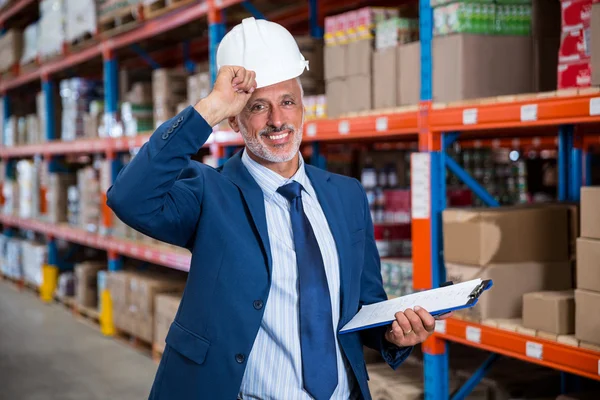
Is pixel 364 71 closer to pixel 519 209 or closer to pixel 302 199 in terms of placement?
pixel 519 209

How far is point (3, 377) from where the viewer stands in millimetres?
5883

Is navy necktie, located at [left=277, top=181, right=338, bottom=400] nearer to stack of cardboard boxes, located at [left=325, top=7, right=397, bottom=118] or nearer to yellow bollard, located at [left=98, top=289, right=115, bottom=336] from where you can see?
stack of cardboard boxes, located at [left=325, top=7, right=397, bottom=118]

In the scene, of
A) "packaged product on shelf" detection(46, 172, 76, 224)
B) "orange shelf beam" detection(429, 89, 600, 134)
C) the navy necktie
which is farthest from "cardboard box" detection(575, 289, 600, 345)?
"packaged product on shelf" detection(46, 172, 76, 224)

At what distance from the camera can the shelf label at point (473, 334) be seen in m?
3.24

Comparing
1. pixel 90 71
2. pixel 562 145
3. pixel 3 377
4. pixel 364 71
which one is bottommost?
pixel 3 377

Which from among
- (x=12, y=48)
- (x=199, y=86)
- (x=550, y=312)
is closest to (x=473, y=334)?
(x=550, y=312)

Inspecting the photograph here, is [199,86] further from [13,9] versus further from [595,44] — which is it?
[13,9]

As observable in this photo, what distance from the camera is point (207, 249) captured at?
2.02 meters

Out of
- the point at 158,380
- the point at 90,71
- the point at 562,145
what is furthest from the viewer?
the point at 90,71

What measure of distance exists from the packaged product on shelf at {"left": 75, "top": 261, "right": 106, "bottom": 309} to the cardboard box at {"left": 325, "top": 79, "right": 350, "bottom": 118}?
467 centimetres

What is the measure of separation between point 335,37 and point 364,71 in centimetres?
37

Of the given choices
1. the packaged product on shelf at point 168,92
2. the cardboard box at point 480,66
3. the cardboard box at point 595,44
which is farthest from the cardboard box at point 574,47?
the packaged product on shelf at point 168,92

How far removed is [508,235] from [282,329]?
5.03 ft

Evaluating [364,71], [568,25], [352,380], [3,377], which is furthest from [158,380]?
[3,377]
